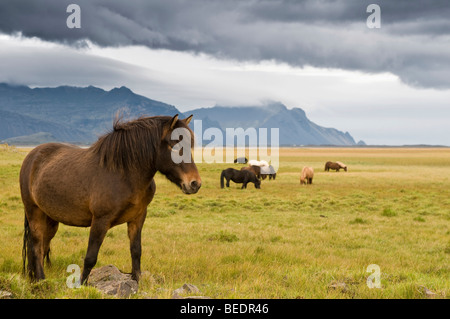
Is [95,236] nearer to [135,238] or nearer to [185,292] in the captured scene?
[135,238]

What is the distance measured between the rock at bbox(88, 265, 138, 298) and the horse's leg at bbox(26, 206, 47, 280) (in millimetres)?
1004

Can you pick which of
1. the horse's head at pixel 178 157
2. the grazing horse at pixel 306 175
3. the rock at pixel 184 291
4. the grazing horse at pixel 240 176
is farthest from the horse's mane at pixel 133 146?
the grazing horse at pixel 306 175

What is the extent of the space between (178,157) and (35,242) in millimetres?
3142

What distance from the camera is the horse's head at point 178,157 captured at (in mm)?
5480

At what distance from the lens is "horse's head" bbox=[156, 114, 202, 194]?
5.48 metres

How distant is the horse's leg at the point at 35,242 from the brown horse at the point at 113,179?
0.11 m

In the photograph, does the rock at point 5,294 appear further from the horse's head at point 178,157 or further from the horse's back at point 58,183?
the horse's head at point 178,157

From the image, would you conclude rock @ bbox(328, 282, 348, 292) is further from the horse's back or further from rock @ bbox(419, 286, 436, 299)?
the horse's back

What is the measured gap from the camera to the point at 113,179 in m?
5.59

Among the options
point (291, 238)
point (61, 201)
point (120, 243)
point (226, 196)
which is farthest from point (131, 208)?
point (226, 196)

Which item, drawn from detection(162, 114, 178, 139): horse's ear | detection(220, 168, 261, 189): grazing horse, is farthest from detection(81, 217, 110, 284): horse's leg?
detection(220, 168, 261, 189): grazing horse
